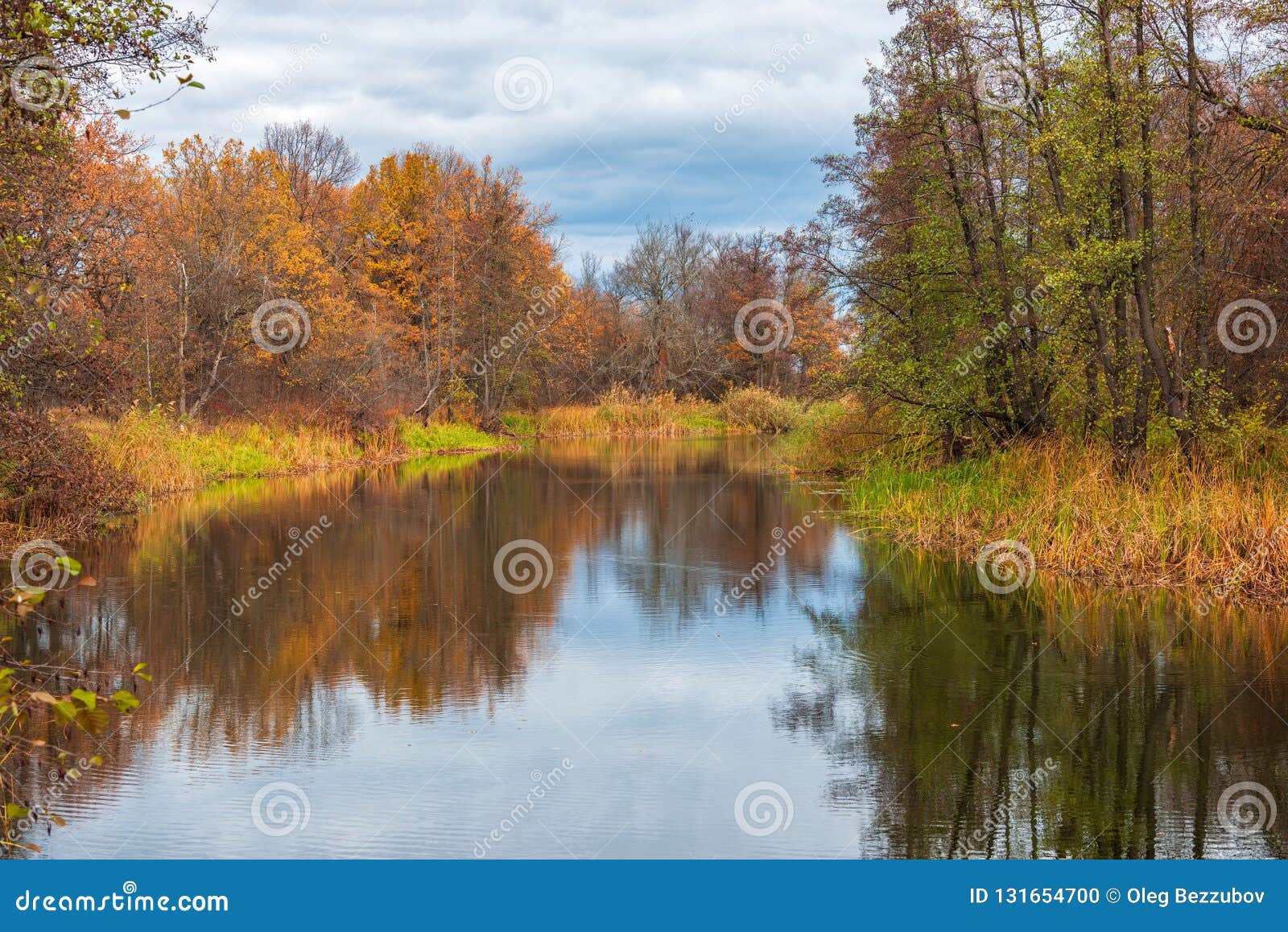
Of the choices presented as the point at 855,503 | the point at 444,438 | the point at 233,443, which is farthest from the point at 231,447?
the point at 855,503

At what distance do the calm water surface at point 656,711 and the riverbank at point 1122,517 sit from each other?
3.03 feet

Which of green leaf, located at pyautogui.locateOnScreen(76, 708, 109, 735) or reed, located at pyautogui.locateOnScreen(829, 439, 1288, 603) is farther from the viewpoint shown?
reed, located at pyautogui.locateOnScreen(829, 439, 1288, 603)

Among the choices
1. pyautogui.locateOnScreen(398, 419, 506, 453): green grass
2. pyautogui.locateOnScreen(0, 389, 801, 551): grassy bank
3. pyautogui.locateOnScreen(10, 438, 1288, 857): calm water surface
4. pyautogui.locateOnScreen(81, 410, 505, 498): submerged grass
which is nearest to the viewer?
pyautogui.locateOnScreen(10, 438, 1288, 857): calm water surface

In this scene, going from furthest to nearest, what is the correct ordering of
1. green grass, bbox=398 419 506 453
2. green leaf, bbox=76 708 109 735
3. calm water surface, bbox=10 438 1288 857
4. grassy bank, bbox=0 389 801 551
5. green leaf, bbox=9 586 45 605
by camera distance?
green grass, bbox=398 419 506 453, grassy bank, bbox=0 389 801 551, calm water surface, bbox=10 438 1288 857, green leaf, bbox=9 586 45 605, green leaf, bbox=76 708 109 735

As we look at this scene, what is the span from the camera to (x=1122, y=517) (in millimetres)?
12812

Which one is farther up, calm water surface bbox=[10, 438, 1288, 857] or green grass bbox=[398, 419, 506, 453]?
green grass bbox=[398, 419, 506, 453]

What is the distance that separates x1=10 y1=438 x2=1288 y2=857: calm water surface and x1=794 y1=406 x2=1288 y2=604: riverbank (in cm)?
92

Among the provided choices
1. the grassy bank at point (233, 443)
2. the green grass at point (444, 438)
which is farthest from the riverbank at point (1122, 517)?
the green grass at point (444, 438)

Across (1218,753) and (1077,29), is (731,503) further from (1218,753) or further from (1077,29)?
(1218,753)

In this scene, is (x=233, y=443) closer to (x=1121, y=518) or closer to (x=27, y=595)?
(x=1121, y=518)

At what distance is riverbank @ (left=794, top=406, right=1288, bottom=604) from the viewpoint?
11.5 meters

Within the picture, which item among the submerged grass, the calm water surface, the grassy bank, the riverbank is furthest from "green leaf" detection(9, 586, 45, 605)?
the submerged grass

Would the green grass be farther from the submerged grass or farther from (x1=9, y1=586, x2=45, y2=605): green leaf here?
(x1=9, y1=586, x2=45, y2=605): green leaf

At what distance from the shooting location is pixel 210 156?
3003 cm
